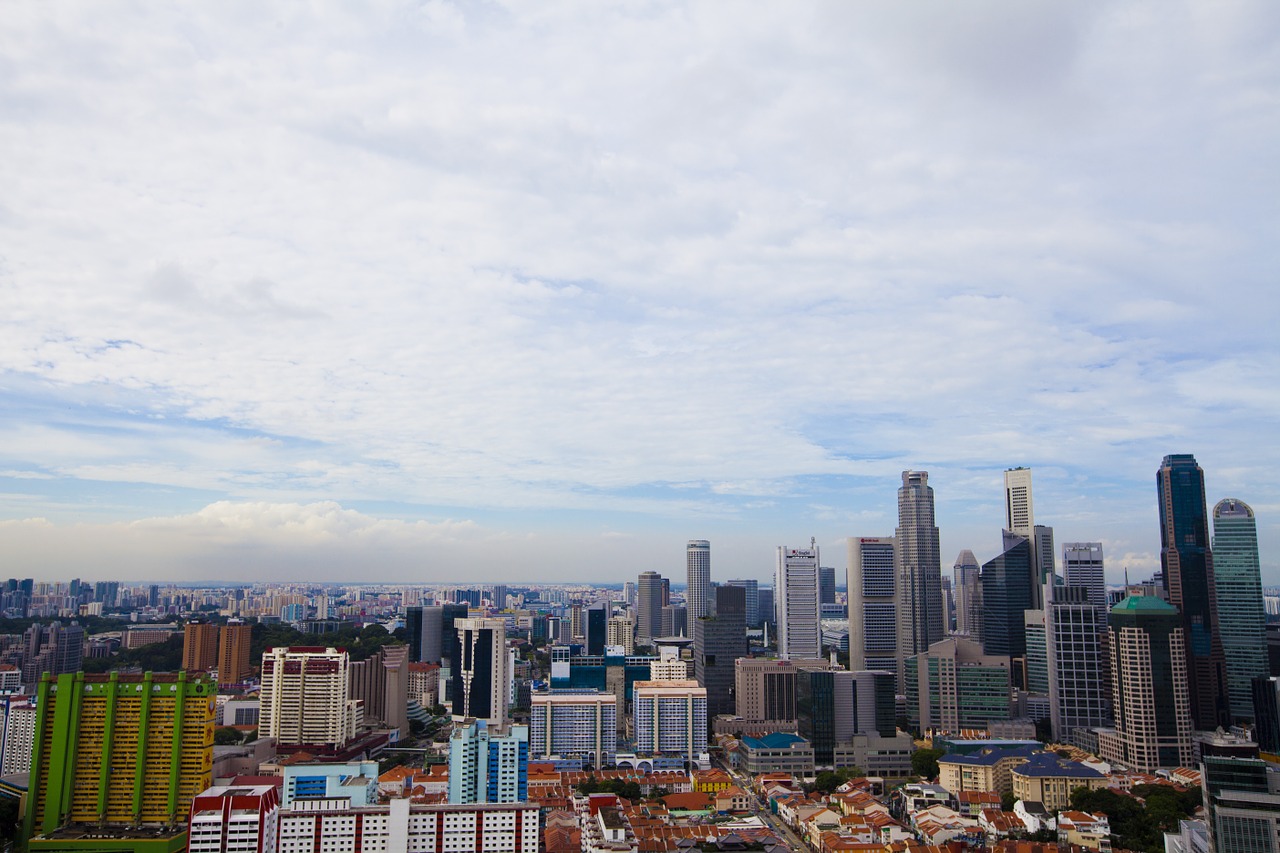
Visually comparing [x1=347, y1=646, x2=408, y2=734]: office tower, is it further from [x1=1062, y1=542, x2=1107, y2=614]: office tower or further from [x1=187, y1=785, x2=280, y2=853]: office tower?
[x1=1062, y1=542, x2=1107, y2=614]: office tower

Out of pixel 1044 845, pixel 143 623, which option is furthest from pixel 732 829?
pixel 143 623

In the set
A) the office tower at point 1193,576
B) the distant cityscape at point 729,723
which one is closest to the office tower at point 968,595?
the distant cityscape at point 729,723

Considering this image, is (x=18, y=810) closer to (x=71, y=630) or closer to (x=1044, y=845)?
(x=1044, y=845)

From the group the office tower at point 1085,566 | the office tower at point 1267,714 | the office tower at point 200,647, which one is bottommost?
the office tower at point 1267,714

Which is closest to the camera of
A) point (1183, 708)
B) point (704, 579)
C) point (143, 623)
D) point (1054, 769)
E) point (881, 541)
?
point (1054, 769)

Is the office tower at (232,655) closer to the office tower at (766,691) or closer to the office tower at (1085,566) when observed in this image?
the office tower at (766,691)

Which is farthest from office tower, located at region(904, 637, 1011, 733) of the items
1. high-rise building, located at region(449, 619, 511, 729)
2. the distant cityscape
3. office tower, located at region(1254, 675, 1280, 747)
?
high-rise building, located at region(449, 619, 511, 729)

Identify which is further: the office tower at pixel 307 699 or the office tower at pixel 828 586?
the office tower at pixel 828 586
